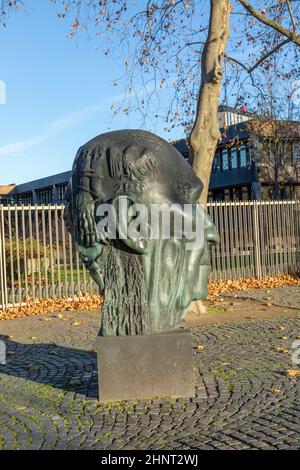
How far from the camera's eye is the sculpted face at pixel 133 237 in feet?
15.7

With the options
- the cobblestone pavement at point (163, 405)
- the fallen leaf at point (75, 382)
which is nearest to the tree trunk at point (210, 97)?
the cobblestone pavement at point (163, 405)

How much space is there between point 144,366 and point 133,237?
1218 mm

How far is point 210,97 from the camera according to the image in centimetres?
1020

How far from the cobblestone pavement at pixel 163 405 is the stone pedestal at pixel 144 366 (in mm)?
123

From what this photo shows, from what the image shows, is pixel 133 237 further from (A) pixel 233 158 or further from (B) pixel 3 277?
(A) pixel 233 158

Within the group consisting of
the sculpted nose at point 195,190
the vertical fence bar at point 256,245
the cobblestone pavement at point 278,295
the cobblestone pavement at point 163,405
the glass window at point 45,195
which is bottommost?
the cobblestone pavement at point 163,405

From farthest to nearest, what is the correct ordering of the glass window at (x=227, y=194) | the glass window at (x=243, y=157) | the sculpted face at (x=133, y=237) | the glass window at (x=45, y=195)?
1. the glass window at (x=45, y=195)
2. the glass window at (x=227, y=194)
3. the glass window at (x=243, y=157)
4. the sculpted face at (x=133, y=237)

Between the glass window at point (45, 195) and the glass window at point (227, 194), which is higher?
the glass window at point (45, 195)

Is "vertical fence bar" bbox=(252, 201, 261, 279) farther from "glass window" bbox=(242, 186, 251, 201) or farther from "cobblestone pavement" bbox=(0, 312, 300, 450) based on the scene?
"glass window" bbox=(242, 186, 251, 201)

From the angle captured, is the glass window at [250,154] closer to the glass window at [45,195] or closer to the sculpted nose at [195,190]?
the glass window at [45,195]

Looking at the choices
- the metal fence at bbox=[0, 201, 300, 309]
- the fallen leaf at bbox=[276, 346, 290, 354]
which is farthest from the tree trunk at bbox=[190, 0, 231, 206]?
the metal fence at bbox=[0, 201, 300, 309]

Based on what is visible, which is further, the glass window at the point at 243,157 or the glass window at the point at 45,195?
the glass window at the point at 45,195

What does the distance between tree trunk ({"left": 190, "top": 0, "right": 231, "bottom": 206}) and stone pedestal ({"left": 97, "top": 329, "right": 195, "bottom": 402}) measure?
18.4 ft
